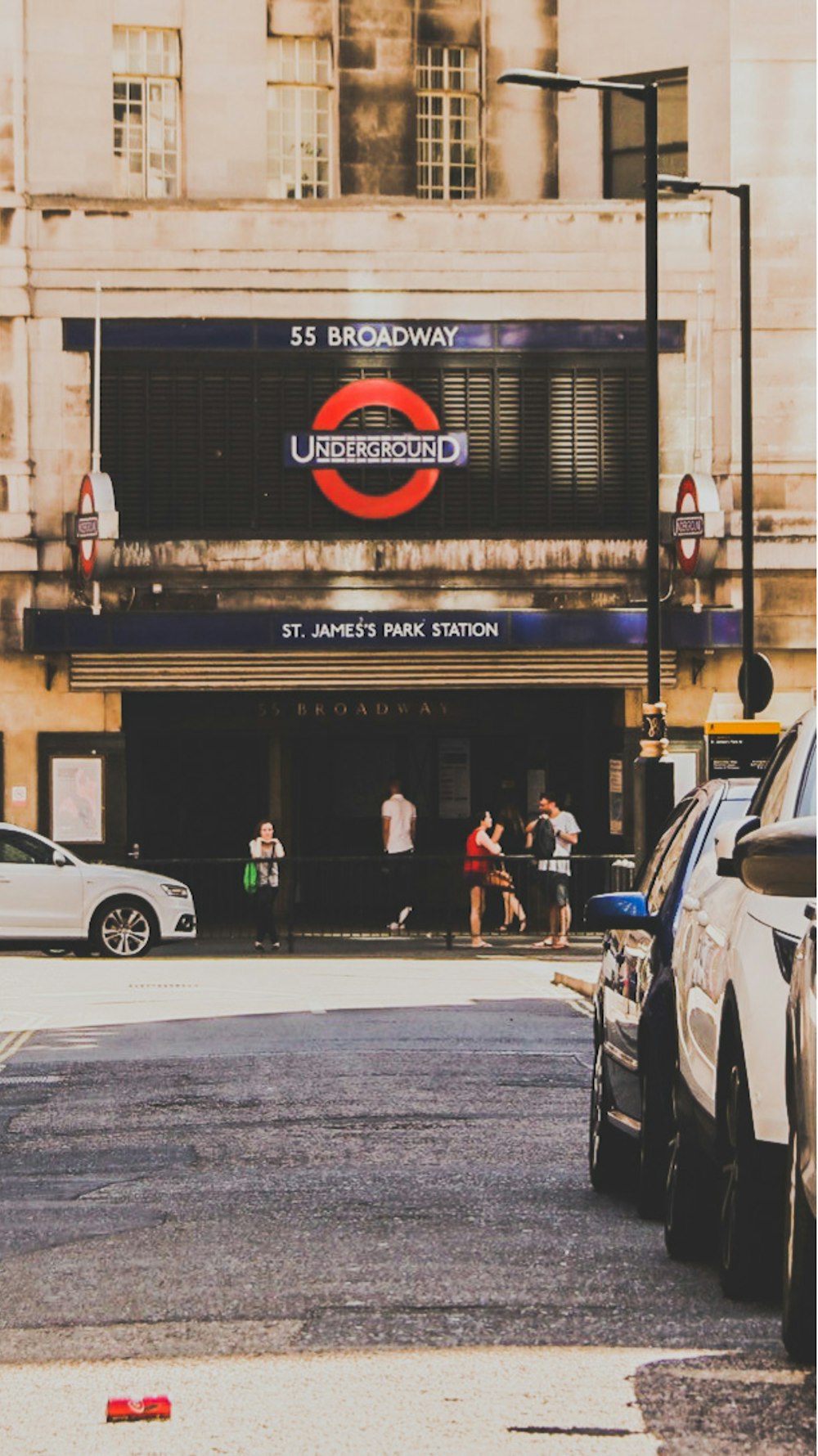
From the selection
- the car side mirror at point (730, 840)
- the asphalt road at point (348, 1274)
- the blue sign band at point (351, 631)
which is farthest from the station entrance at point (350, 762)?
the car side mirror at point (730, 840)

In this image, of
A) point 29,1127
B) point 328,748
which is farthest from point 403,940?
point 29,1127

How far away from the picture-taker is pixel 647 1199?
9.97 metres

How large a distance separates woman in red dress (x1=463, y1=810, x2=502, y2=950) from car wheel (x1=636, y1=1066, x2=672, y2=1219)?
20869mm

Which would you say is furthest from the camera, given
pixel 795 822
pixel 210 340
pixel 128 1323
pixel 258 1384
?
pixel 210 340

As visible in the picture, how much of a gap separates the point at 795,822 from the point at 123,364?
28496 mm

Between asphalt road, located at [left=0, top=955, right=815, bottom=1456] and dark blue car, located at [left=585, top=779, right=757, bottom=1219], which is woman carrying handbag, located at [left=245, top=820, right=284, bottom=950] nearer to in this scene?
asphalt road, located at [left=0, top=955, right=815, bottom=1456]

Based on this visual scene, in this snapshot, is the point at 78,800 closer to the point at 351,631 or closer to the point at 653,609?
the point at 351,631

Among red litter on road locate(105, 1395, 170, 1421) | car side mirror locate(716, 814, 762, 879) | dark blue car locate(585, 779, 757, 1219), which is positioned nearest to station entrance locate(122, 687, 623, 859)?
dark blue car locate(585, 779, 757, 1219)

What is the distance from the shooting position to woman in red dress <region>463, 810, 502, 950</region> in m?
31.0

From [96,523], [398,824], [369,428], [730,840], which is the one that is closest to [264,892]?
[398,824]

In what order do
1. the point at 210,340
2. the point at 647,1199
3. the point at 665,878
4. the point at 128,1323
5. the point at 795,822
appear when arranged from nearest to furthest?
the point at 795,822
the point at 128,1323
the point at 647,1199
the point at 665,878
the point at 210,340

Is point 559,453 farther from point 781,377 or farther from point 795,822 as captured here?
point 795,822

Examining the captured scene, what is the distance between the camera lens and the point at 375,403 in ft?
110

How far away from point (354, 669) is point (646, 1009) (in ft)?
77.0
